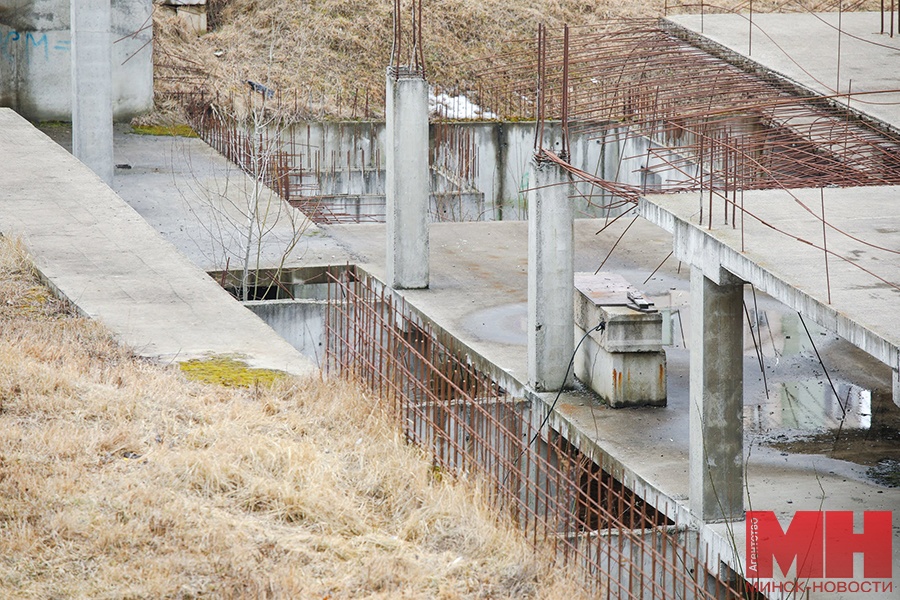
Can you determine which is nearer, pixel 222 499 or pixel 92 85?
pixel 222 499

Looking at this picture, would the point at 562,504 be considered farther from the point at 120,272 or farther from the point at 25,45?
the point at 25,45

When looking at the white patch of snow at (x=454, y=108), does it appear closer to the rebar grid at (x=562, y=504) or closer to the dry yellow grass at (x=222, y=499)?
the rebar grid at (x=562, y=504)

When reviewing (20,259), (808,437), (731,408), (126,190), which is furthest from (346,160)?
(731,408)

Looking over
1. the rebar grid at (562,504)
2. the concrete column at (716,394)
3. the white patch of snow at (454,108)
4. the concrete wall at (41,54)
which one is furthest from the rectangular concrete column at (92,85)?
the concrete column at (716,394)

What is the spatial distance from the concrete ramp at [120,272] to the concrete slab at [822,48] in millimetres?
8868

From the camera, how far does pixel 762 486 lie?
11875mm

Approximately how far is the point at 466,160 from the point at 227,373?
51.3 feet

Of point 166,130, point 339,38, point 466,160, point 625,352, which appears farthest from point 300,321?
point 339,38

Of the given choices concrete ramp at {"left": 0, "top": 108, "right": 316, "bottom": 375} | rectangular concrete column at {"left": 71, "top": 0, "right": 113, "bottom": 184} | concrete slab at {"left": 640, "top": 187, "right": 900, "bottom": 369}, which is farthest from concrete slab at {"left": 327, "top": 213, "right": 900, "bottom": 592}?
rectangular concrete column at {"left": 71, "top": 0, "right": 113, "bottom": 184}

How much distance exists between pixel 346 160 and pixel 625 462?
51.4ft

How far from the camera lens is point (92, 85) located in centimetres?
2127

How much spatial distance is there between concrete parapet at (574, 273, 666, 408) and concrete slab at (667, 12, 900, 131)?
5.19 m

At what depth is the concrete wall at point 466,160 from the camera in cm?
2544

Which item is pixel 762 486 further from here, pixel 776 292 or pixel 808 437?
pixel 776 292
